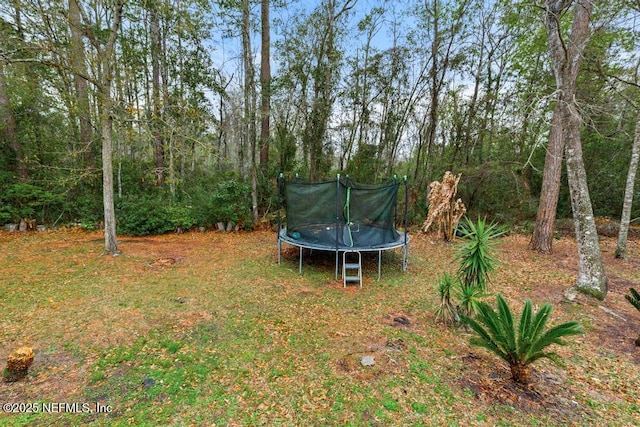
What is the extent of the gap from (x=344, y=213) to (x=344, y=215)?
3.6 inches

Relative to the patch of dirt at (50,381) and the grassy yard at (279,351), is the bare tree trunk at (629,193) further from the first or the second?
the patch of dirt at (50,381)

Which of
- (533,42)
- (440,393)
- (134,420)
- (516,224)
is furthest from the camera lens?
(516,224)

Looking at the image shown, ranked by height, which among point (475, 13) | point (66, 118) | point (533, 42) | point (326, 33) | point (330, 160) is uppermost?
point (475, 13)

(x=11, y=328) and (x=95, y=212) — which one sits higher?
(x=95, y=212)

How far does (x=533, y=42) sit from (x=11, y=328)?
1344cm

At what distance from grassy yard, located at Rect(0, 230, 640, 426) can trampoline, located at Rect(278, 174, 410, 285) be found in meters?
0.70

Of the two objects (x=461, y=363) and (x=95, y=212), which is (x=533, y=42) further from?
(x=95, y=212)

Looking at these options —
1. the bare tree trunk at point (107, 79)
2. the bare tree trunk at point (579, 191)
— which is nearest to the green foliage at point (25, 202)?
the bare tree trunk at point (107, 79)

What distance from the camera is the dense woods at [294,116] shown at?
20.8 ft

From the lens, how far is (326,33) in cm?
879

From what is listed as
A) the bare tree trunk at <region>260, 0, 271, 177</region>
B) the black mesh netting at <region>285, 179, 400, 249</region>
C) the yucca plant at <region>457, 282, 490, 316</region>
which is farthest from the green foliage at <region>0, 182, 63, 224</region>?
the yucca plant at <region>457, 282, 490, 316</region>

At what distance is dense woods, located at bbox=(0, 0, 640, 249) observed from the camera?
6336 millimetres

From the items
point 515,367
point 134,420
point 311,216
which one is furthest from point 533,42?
point 134,420

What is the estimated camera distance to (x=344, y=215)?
583 cm
